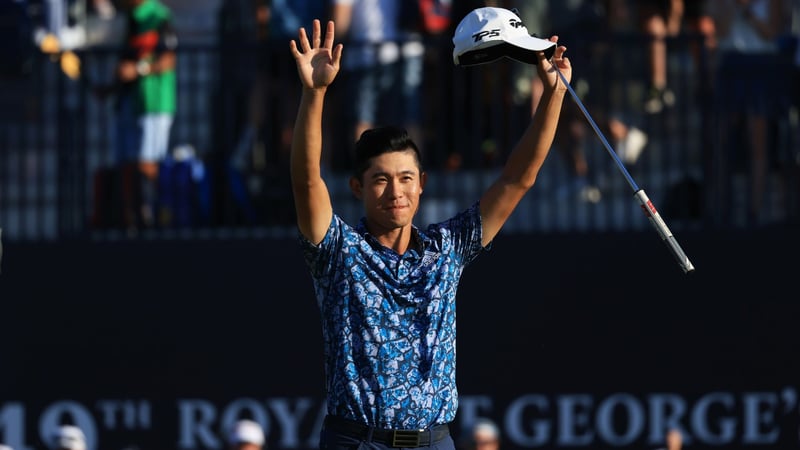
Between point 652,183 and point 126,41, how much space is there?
11.1 feet

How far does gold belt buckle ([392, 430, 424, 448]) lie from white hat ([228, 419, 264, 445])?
444 cm

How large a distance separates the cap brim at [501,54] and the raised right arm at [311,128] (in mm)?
564

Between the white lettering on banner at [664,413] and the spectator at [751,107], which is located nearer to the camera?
the white lettering on banner at [664,413]

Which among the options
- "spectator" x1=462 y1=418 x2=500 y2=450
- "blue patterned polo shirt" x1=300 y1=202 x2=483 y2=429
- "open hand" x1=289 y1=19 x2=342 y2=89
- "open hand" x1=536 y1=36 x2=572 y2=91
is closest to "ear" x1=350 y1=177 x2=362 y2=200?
"blue patterned polo shirt" x1=300 y1=202 x2=483 y2=429

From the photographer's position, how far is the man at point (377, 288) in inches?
201

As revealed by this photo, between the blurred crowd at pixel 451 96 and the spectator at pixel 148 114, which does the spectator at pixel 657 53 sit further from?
the spectator at pixel 148 114

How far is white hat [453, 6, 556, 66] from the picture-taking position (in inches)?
213

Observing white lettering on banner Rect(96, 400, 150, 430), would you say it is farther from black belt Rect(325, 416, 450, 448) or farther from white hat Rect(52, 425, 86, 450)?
black belt Rect(325, 416, 450, 448)

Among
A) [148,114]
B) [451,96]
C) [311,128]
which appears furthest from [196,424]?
[311,128]

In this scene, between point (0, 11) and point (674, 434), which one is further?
point (0, 11)

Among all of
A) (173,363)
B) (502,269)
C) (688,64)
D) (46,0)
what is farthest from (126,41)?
(688,64)

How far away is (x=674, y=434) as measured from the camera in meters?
9.93

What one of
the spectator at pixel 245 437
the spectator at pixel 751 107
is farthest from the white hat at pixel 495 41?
the spectator at pixel 751 107

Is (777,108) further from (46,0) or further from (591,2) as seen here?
(46,0)
